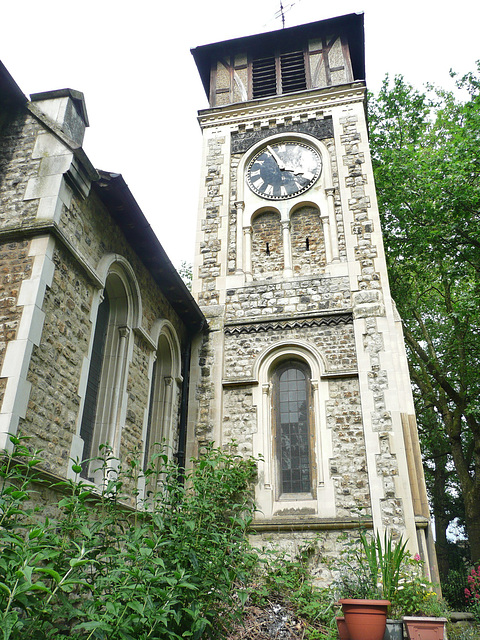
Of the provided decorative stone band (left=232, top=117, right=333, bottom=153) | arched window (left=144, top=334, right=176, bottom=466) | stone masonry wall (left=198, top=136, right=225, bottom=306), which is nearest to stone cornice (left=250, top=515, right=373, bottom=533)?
arched window (left=144, top=334, right=176, bottom=466)

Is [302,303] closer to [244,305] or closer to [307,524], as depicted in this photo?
[244,305]

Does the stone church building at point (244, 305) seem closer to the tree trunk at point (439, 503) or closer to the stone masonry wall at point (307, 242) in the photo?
the stone masonry wall at point (307, 242)

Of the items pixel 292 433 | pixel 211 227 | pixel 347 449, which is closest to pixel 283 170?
pixel 211 227

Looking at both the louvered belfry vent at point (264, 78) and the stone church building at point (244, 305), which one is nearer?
the stone church building at point (244, 305)

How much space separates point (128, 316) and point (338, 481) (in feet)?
13.8

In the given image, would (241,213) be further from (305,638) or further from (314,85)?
(305,638)

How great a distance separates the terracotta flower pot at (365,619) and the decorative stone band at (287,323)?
4987mm

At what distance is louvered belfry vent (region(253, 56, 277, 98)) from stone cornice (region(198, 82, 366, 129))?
31.3 inches

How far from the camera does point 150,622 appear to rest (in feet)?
10.6

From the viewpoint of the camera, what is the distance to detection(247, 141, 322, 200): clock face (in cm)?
1153

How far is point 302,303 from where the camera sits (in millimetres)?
10008

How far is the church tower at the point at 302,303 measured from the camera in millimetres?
8281

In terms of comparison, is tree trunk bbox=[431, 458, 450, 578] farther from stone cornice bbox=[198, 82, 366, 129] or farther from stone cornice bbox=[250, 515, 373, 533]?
stone cornice bbox=[198, 82, 366, 129]

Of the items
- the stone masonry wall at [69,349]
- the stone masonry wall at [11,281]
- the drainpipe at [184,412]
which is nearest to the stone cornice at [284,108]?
the drainpipe at [184,412]
